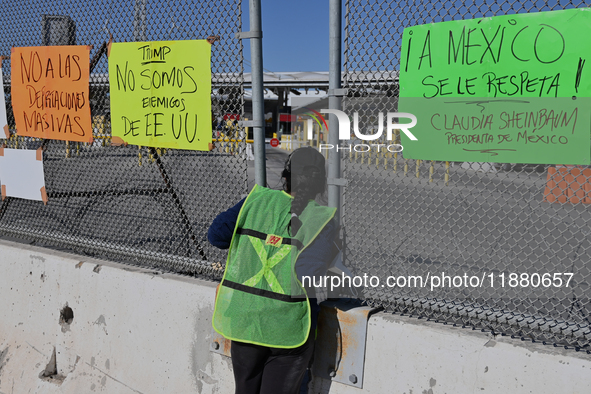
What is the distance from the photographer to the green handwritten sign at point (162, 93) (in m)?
3.08

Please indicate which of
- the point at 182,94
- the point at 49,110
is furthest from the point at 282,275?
the point at 49,110

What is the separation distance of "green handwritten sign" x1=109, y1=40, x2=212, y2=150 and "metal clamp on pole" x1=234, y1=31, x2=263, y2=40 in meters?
0.24

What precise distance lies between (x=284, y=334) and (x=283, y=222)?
0.55 m

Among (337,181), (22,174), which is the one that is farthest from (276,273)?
(22,174)

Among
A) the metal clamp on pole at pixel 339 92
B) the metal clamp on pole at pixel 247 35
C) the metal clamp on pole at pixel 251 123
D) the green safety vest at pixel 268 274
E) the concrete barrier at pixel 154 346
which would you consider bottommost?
the concrete barrier at pixel 154 346

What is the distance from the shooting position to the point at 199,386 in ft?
10.1

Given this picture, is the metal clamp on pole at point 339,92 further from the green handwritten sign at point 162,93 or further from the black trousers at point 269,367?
the black trousers at point 269,367

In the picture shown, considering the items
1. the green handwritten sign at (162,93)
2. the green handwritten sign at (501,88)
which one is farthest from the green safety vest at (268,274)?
the green handwritten sign at (162,93)

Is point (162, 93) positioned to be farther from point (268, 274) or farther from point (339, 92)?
point (268, 274)

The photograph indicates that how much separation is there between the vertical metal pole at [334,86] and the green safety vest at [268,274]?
0.82 feet

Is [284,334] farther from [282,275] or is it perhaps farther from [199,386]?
[199,386]

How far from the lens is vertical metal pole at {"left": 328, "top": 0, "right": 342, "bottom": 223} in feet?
8.39

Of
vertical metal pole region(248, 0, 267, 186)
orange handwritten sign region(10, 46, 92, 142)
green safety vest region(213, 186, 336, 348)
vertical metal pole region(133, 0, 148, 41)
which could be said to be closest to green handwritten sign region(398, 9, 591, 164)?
green safety vest region(213, 186, 336, 348)

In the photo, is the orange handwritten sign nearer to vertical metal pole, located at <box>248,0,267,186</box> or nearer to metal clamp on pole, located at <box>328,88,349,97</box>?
vertical metal pole, located at <box>248,0,267,186</box>
